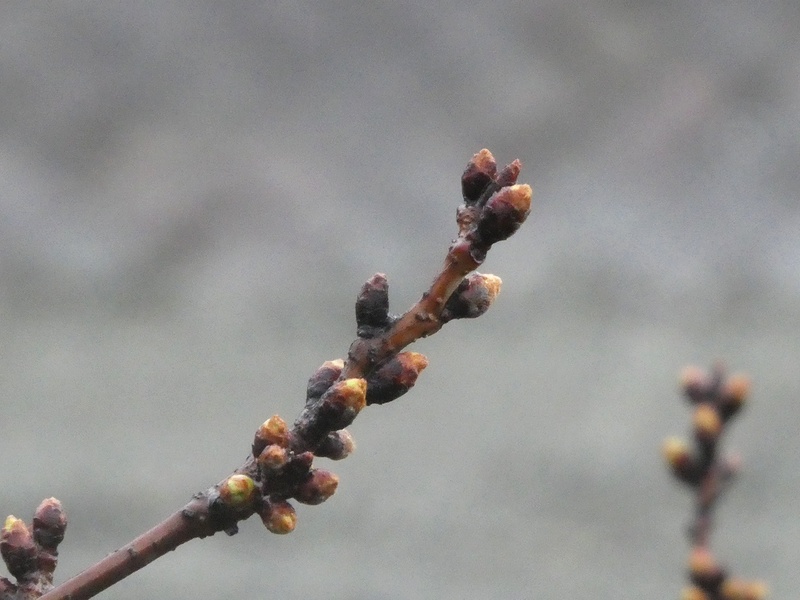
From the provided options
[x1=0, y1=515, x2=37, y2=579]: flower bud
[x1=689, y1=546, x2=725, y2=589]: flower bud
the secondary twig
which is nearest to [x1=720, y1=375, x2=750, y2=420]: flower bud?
[x1=689, y1=546, x2=725, y2=589]: flower bud

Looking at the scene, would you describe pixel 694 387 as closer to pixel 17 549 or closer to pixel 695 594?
pixel 695 594

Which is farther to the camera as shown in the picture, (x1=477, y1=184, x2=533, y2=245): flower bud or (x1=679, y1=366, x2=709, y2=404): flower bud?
(x1=679, y1=366, x2=709, y2=404): flower bud

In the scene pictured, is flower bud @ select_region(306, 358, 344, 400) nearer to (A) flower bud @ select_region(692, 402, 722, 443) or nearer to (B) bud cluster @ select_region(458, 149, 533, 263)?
(B) bud cluster @ select_region(458, 149, 533, 263)

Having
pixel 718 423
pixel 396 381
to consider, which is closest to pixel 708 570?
pixel 718 423

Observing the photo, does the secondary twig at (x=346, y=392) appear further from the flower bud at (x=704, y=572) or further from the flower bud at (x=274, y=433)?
the flower bud at (x=704, y=572)

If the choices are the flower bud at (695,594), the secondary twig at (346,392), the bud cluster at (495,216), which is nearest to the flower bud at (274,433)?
the secondary twig at (346,392)

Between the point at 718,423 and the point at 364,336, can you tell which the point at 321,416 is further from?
the point at 718,423
